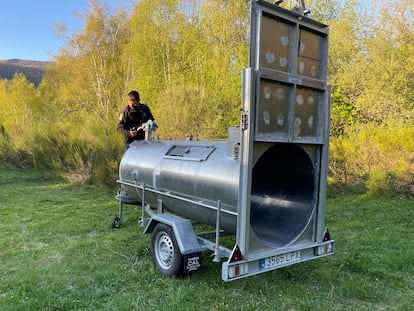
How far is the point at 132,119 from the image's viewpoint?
6.74m

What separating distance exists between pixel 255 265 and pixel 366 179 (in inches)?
312

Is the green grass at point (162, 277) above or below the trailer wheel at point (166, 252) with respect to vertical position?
below

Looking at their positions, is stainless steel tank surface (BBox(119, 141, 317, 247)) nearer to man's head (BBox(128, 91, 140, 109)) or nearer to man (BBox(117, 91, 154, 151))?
man (BBox(117, 91, 154, 151))

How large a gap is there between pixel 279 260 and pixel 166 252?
1351mm

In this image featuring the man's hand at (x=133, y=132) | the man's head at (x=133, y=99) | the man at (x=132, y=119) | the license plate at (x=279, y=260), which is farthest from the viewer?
the man's head at (x=133, y=99)

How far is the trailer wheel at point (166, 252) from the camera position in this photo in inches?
156

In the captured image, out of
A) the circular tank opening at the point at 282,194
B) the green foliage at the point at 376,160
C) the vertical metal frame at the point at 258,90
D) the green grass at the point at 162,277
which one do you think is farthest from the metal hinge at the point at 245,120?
the green foliage at the point at 376,160

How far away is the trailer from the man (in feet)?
5.71

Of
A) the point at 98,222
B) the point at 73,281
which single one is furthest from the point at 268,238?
the point at 98,222

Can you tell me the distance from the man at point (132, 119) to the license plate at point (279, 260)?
364 centimetres

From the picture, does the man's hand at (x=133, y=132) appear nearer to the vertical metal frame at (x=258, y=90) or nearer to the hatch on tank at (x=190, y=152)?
the hatch on tank at (x=190, y=152)

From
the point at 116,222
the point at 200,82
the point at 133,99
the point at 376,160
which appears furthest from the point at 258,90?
the point at 200,82

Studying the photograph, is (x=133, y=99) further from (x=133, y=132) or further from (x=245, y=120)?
(x=245, y=120)

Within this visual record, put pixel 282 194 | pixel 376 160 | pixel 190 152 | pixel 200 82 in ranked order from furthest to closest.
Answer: pixel 200 82 → pixel 376 160 → pixel 190 152 → pixel 282 194
